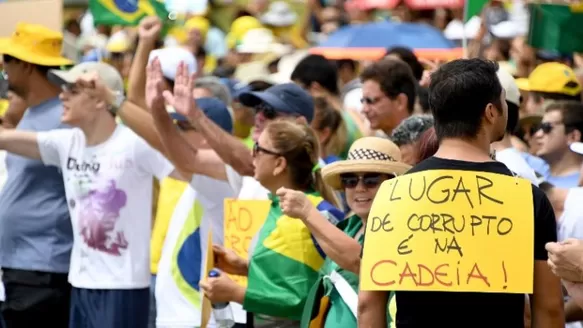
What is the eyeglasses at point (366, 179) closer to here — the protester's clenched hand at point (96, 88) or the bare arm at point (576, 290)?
the bare arm at point (576, 290)

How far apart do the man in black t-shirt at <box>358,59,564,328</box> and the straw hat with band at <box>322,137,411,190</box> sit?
50.8 inches

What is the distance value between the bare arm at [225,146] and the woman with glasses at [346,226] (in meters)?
1.27

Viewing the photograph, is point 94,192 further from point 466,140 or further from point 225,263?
point 466,140

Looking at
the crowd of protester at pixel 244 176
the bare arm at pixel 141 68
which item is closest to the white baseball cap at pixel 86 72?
the crowd of protester at pixel 244 176

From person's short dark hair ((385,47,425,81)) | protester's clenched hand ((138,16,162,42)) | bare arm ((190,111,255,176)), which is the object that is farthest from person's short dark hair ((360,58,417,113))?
person's short dark hair ((385,47,425,81))

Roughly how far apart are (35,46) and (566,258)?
18.1ft

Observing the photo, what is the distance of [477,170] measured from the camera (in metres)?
4.74

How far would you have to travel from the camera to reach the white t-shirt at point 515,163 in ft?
20.6

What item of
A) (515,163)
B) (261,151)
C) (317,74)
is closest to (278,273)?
(261,151)

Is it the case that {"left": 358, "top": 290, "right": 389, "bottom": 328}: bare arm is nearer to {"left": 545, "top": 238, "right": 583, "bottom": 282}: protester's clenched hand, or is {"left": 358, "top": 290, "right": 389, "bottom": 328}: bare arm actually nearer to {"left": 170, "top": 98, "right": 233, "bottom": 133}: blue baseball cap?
{"left": 545, "top": 238, "right": 583, "bottom": 282}: protester's clenched hand

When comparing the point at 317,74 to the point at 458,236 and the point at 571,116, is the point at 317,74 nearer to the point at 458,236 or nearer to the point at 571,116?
the point at 571,116

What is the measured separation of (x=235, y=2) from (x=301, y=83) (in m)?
11.2

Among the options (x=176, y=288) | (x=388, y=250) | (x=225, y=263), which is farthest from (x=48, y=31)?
(x=388, y=250)

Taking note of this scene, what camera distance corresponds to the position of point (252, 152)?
7.30 metres
